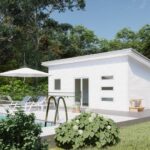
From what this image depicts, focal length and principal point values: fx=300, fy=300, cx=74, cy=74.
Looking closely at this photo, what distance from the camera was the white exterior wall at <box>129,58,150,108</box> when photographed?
17703mm

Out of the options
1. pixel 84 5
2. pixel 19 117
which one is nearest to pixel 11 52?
pixel 84 5

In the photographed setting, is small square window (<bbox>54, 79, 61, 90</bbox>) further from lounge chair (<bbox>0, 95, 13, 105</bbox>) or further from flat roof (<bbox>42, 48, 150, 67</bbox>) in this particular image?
lounge chair (<bbox>0, 95, 13, 105</bbox>)

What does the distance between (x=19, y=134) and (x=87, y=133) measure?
2208 mm

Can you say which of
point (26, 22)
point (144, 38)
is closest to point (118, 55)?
point (26, 22)

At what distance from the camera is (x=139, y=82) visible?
1838cm

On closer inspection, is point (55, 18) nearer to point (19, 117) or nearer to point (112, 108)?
point (112, 108)

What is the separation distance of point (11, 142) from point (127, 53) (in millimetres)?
12091

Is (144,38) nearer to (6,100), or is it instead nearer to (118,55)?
(118,55)

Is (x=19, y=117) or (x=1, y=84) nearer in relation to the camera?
(x=19, y=117)

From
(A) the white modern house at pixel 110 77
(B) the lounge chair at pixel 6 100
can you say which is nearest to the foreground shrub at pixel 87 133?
(A) the white modern house at pixel 110 77

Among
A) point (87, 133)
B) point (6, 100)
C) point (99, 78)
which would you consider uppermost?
point (99, 78)

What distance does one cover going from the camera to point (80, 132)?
794cm

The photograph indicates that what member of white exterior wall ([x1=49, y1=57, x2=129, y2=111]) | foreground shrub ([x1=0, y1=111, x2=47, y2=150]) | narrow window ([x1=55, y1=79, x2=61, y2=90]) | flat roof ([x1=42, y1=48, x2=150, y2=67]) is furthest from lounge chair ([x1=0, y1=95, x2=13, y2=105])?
foreground shrub ([x1=0, y1=111, x2=47, y2=150])

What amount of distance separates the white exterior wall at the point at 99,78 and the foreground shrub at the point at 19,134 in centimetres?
1149
